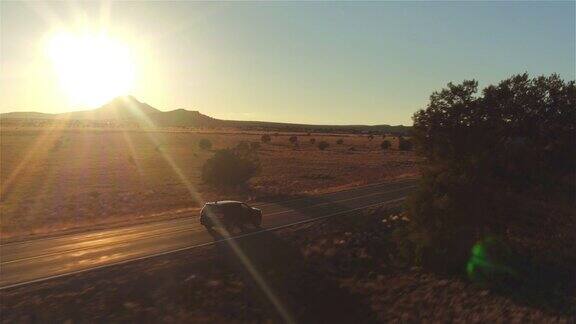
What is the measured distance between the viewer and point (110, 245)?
2680cm

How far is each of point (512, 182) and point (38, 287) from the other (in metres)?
27.7

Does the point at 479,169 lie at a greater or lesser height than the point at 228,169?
greater

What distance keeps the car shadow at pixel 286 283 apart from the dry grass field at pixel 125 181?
12.2m

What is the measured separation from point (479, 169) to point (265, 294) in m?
12.2

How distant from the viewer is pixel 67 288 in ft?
63.4

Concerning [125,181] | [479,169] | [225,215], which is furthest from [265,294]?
[125,181]

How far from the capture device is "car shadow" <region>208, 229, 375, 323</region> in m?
19.1

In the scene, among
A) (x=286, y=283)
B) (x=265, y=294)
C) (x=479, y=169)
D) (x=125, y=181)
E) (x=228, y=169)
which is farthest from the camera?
(x=125, y=181)

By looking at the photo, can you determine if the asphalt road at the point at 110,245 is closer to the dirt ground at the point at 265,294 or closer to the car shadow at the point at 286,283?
the dirt ground at the point at 265,294

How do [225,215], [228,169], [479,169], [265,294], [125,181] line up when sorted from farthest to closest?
[125,181]
[228,169]
[225,215]
[479,169]
[265,294]

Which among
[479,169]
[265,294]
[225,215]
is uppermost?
[479,169]

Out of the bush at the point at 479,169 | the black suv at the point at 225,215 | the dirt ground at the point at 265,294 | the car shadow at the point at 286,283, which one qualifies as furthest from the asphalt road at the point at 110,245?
the bush at the point at 479,169

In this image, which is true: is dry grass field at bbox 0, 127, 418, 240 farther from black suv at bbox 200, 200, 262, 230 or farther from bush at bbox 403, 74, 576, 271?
bush at bbox 403, 74, 576, 271

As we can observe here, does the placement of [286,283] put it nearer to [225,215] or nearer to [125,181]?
[225,215]
